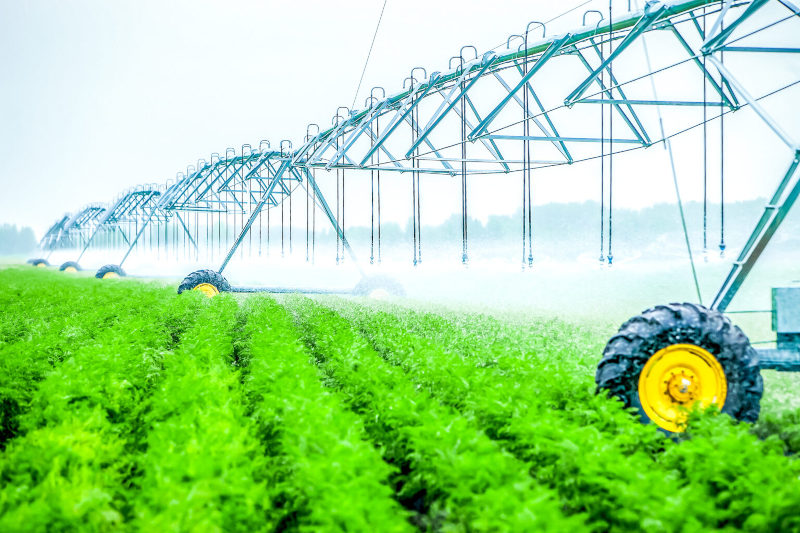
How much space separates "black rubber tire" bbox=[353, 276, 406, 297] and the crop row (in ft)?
44.7

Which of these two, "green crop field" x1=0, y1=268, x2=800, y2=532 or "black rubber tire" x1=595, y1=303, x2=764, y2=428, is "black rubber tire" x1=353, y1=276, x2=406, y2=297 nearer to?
"green crop field" x1=0, y1=268, x2=800, y2=532

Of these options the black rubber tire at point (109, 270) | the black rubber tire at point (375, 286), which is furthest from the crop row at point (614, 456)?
the black rubber tire at point (109, 270)

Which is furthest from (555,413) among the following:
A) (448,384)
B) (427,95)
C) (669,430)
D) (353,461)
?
(427,95)

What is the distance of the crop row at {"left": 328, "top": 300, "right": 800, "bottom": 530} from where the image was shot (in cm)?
355

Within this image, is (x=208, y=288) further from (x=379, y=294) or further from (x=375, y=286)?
(x=379, y=294)

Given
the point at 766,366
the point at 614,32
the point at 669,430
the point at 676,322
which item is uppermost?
the point at 614,32

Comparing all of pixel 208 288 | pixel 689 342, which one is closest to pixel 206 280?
pixel 208 288

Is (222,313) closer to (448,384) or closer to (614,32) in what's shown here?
(448,384)

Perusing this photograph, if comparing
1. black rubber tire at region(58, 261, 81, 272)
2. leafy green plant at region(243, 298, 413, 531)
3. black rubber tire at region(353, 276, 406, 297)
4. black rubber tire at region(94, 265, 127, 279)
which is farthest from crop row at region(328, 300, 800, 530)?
black rubber tire at region(58, 261, 81, 272)

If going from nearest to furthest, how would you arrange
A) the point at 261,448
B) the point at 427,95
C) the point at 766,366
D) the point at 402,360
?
the point at 261,448
the point at 766,366
the point at 402,360
the point at 427,95

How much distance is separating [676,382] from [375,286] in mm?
15504

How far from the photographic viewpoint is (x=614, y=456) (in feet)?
13.2

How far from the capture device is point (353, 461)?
3.83 meters

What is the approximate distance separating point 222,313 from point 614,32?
9520 millimetres
